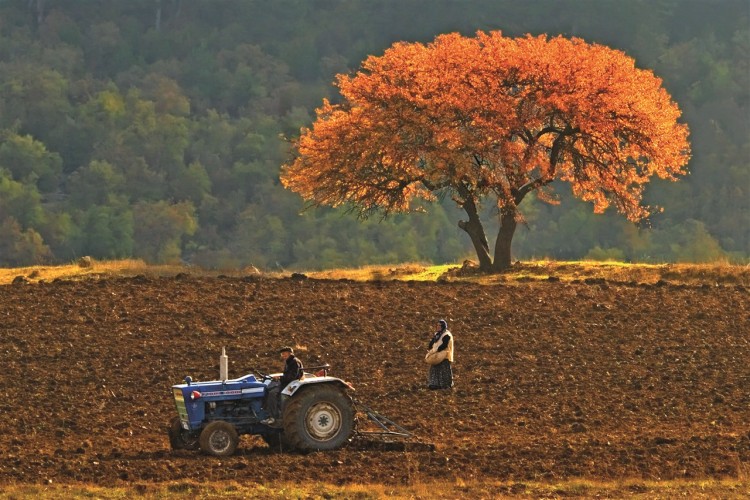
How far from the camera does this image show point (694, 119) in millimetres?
140625

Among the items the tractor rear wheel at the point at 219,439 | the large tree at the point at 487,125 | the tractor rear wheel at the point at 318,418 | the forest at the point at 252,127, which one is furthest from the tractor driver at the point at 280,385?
the forest at the point at 252,127

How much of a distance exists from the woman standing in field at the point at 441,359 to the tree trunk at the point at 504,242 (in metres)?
19.8

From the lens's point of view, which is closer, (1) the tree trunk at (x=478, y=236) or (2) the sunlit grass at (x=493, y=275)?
(2) the sunlit grass at (x=493, y=275)

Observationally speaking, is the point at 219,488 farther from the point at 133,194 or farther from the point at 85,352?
the point at 133,194

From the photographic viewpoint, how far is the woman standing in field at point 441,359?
104 ft

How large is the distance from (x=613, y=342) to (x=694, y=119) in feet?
349

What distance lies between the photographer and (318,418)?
82.9 ft

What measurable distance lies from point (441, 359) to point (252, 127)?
11719 centimetres

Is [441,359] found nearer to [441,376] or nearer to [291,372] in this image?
[441,376]

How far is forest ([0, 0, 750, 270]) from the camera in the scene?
12625 cm

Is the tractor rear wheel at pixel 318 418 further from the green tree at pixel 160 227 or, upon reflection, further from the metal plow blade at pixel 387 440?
the green tree at pixel 160 227

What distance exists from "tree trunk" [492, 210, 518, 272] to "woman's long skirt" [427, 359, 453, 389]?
1983cm

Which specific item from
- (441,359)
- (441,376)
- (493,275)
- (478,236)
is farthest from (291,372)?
(478,236)

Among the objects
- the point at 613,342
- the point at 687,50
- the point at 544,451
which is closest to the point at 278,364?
the point at 613,342
